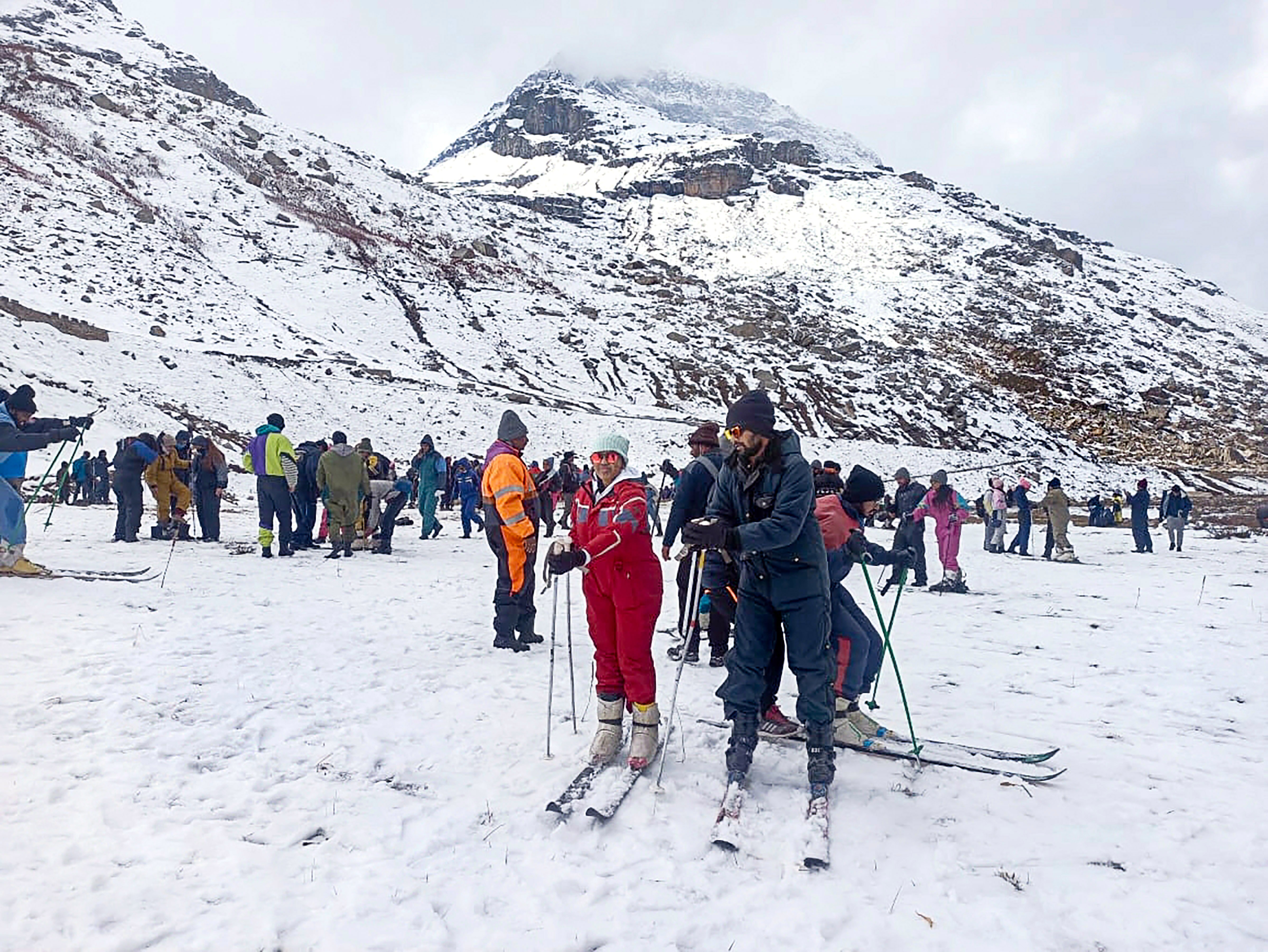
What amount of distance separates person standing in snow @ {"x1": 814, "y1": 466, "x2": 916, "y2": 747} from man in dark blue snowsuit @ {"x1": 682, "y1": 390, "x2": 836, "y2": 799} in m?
0.69

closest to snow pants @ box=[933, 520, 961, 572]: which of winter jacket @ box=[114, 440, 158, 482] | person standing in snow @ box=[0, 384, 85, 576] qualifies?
person standing in snow @ box=[0, 384, 85, 576]

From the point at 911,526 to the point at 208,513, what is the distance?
1221 cm

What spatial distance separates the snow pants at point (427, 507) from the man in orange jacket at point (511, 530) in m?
8.92

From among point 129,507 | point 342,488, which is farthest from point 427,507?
point 129,507

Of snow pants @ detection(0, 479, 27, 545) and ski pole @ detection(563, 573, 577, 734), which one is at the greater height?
snow pants @ detection(0, 479, 27, 545)

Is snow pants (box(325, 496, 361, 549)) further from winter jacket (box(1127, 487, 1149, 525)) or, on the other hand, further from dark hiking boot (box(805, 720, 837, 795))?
winter jacket (box(1127, 487, 1149, 525))

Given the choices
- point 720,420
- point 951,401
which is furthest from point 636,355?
point 951,401

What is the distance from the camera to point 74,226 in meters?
41.3

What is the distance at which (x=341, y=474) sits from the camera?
11219 mm

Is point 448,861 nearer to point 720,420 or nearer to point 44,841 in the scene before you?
point 44,841

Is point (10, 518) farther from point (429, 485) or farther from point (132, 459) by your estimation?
point (429, 485)

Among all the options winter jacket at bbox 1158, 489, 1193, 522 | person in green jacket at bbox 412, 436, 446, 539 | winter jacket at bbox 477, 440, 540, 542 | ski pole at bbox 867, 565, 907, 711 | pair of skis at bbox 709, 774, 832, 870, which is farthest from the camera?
winter jacket at bbox 1158, 489, 1193, 522

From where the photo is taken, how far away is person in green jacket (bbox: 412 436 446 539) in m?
14.6

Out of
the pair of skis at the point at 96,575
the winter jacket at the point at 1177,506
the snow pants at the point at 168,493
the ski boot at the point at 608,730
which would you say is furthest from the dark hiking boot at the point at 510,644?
the winter jacket at the point at 1177,506
